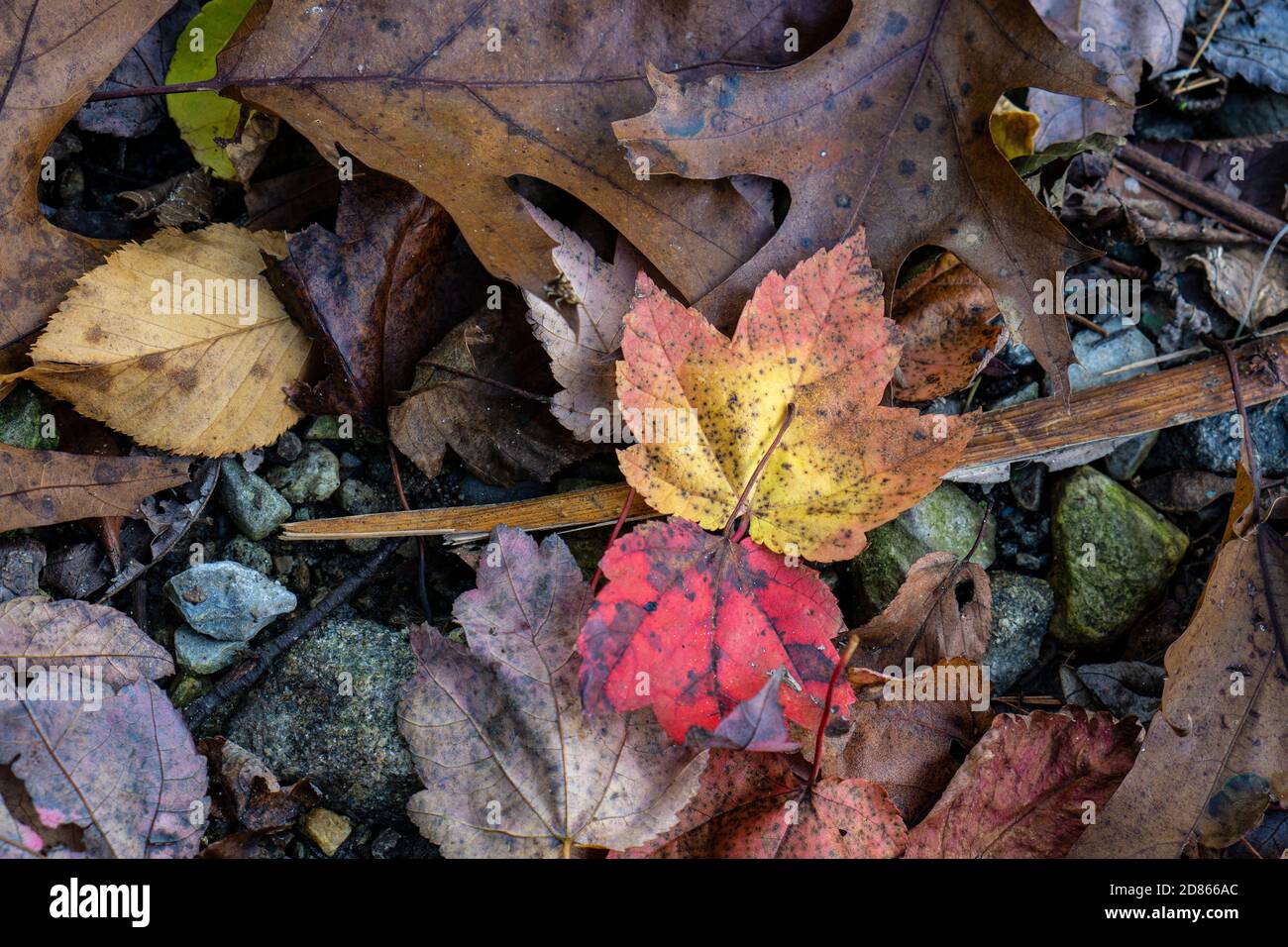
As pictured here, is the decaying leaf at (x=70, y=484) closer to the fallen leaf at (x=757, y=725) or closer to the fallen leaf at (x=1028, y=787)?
the fallen leaf at (x=757, y=725)

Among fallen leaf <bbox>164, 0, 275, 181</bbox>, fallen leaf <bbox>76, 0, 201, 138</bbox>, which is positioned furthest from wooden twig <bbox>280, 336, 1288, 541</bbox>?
fallen leaf <bbox>76, 0, 201, 138</bbox>

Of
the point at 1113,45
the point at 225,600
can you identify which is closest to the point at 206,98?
the point at 225,600

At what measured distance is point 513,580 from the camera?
2.00 m

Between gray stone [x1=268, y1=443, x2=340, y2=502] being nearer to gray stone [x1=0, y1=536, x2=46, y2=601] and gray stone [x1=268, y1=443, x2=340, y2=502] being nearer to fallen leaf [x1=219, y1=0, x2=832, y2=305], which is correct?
gray stone [x1=0, y1=536, x2=46, y2=601]

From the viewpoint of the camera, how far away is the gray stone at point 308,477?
228cm

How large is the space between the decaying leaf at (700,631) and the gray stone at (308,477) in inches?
30.3

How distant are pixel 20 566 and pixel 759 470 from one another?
5.23ft

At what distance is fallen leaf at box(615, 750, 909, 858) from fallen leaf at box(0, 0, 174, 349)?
5.58 feet

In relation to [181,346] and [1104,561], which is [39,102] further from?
[1104,561]

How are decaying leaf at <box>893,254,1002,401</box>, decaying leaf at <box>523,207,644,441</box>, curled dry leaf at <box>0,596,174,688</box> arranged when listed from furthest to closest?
decaying leaf at <box>893,254,1002,401</box> < decaying leaf at <box>523,207,644,441</box> < curled dry leaf at <box>0,596,174,688</box>

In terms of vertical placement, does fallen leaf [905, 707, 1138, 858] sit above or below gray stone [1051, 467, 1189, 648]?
below

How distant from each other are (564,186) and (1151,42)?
1611 mm

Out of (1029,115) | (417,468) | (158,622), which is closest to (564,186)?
(417,468)

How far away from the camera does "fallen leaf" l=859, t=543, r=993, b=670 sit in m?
2.15
